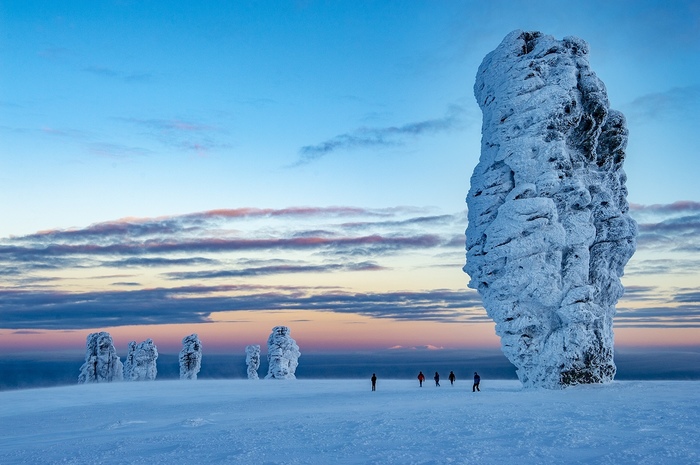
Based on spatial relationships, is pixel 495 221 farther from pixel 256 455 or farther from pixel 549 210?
pixel 256 455

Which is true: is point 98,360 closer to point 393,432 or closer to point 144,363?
point 144,363

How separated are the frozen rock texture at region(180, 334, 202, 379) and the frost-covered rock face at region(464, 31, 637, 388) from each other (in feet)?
163

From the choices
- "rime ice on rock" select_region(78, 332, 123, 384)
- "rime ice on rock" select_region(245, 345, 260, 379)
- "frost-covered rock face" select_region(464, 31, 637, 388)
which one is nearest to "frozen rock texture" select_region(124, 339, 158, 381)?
"rime ice on rock" select_region(78, 332, 123, 384)

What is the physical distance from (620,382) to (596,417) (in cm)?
1699

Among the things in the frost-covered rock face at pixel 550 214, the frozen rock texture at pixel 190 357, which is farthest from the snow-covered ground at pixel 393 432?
the frozen rock texture at pixel 190 357

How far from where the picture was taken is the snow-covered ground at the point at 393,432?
14.6 m

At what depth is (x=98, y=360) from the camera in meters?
73.3

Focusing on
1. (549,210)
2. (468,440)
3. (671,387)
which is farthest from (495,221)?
(468,440)

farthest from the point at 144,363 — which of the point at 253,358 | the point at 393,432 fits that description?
the point at 393,432

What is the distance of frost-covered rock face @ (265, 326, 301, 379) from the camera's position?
7312 cm

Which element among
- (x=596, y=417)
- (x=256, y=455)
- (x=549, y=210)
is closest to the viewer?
(x=256, y=455)

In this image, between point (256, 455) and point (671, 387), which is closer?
point (256, 455)

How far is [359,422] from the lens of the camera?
20.8 meters

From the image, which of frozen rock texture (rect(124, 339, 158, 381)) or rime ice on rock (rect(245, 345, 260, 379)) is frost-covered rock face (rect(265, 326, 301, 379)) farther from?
frozen rock texture (rect(124, 339, 158, 381))
